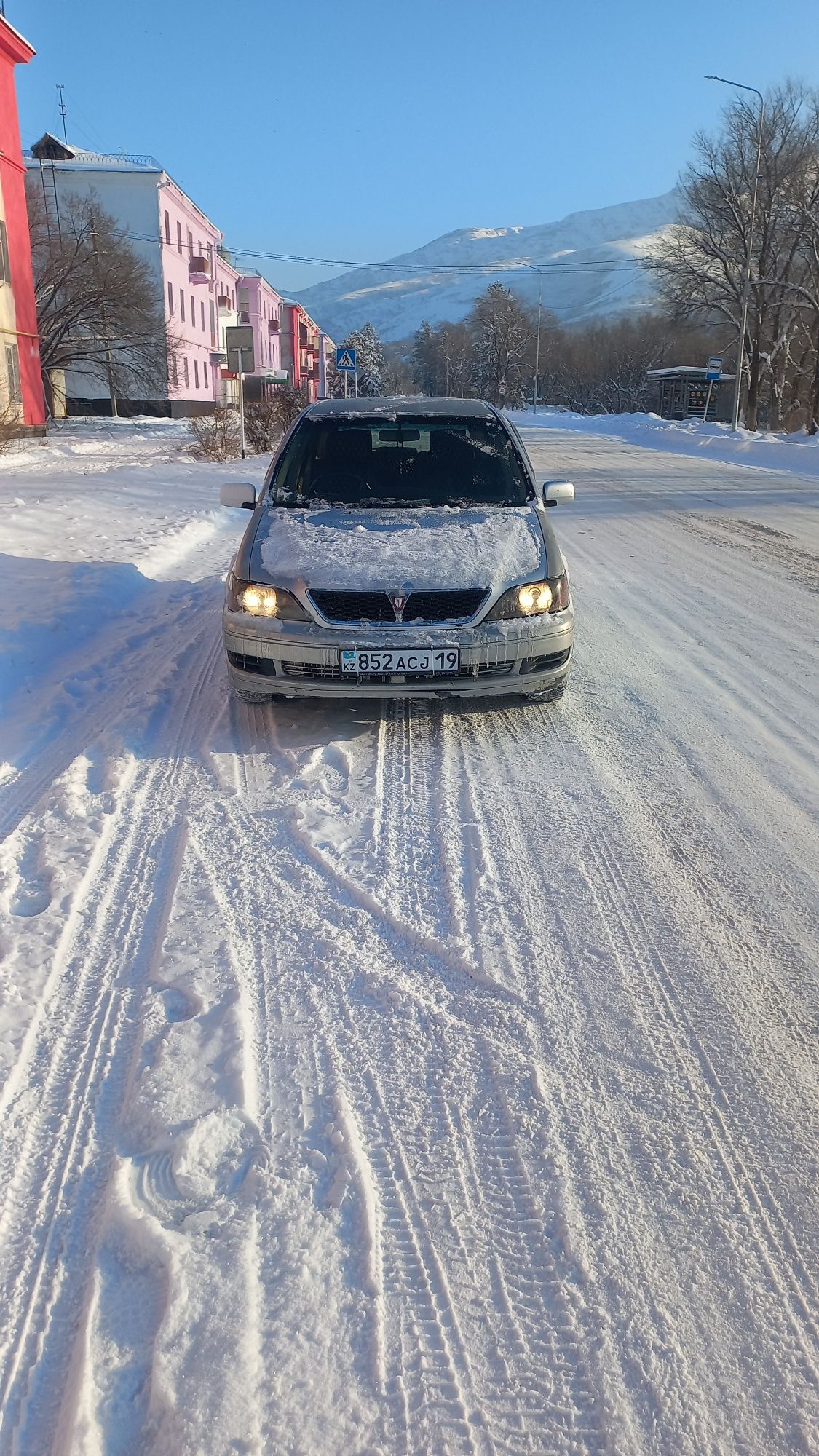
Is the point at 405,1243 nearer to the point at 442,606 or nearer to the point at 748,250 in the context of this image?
the point at 442,606

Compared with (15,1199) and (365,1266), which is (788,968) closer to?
(365,1266)

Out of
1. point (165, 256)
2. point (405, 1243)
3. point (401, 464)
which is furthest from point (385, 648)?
point (165, 256)

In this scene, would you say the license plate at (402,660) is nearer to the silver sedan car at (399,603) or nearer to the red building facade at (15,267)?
the silver sedan car at (399,603)

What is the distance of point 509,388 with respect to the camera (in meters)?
99.9

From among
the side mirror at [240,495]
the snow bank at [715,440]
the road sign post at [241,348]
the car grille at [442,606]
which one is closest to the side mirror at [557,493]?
the car grille at [442,606]

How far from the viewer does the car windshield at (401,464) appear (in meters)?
5.51

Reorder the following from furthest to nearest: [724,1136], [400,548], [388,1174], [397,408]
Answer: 1. [397,408]
2. [400,548]
3. [724,1136]
4. [388,1174]

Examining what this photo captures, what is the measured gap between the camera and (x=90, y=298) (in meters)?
33.3

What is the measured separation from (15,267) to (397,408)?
1014 inches

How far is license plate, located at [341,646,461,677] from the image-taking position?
4.36 m

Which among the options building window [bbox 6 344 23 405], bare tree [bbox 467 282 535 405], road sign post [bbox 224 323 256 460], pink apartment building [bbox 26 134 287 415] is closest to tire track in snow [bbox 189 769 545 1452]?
road sign post [bbox 224 323 256 460]

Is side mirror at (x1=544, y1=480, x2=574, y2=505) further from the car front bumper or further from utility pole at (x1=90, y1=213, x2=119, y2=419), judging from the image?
utility pole at (x1=90, y1=213, x2=119, y2=419)

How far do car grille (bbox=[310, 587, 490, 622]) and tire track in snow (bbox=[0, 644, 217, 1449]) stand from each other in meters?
1.36

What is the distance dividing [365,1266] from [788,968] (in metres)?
1.58
